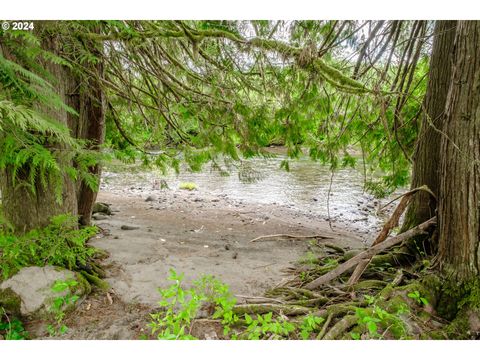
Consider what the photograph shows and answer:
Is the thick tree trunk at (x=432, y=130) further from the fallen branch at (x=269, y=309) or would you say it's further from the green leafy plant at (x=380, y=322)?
the fallen branch at (x=269, y=309)

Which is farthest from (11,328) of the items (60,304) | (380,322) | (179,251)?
(380,322)

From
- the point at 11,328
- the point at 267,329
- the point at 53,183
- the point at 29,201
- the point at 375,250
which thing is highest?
the point at 53,183

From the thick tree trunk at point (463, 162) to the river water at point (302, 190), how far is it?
4796 mm

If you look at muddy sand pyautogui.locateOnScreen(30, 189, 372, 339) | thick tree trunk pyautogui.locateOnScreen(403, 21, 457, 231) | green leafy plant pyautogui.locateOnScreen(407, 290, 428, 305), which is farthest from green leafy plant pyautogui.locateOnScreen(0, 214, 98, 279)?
thick tree trunk pyautogui.locateOnScreen(403, 21, 457, 231)

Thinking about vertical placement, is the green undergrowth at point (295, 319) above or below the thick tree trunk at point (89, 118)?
below

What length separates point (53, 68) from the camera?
3502 mm

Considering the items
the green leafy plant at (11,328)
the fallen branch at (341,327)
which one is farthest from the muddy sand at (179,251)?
the fallen branch at (341,327)

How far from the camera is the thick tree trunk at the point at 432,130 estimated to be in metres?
3.58

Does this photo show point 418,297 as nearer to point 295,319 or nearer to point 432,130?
point 295,319

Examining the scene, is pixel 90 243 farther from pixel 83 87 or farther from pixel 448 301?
pixel 448 301

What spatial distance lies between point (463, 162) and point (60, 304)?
13.1 feet

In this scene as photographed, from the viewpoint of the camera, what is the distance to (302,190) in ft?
40.7

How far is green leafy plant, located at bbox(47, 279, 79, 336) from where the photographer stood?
2.78 meters

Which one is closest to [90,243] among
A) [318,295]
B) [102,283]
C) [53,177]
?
[102,283]
